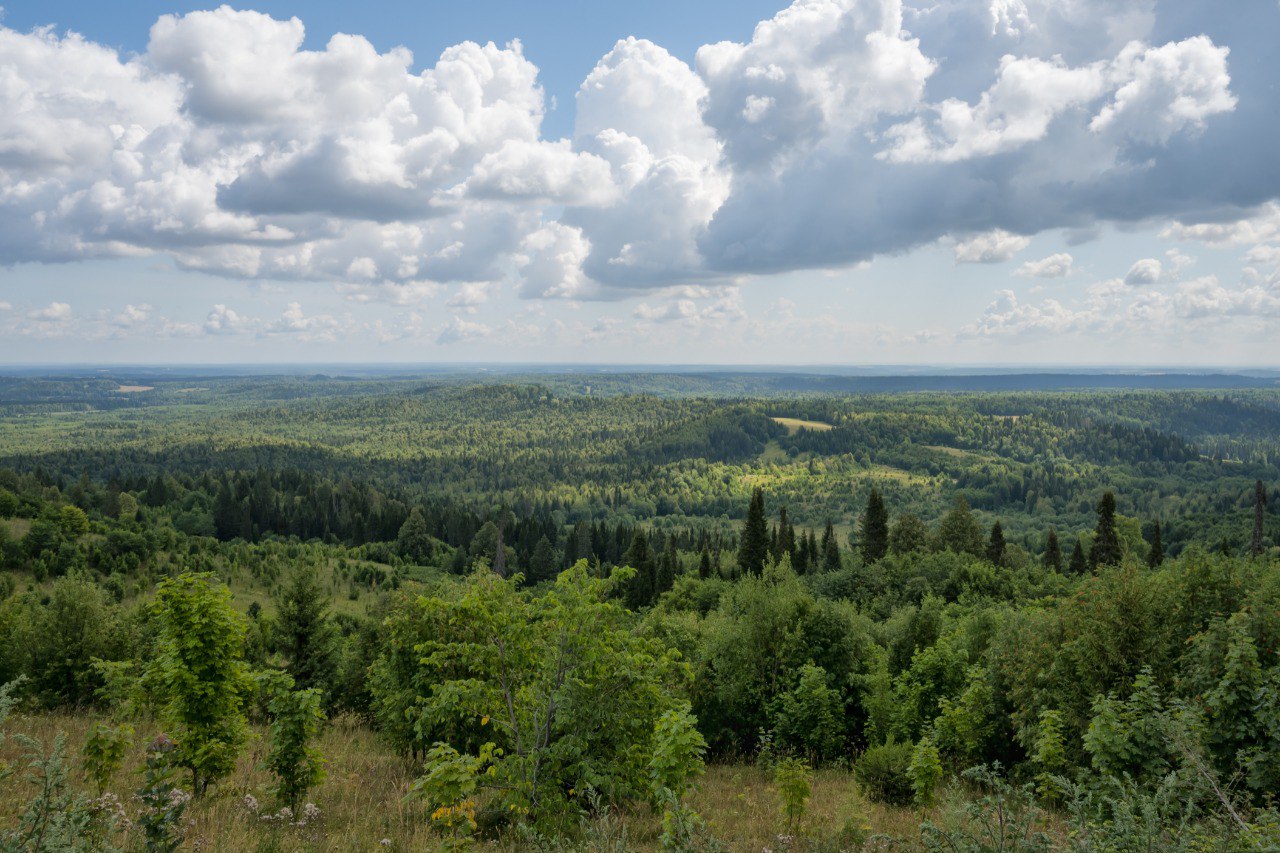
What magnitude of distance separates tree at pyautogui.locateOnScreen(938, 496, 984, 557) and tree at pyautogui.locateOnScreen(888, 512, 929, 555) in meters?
2.69

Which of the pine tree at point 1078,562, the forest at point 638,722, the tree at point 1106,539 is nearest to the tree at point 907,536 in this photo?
the pine tree at point 1078,562

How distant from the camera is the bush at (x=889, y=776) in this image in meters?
21.4

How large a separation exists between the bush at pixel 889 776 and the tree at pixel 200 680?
1861cm

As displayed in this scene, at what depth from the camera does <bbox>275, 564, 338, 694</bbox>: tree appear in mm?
34062

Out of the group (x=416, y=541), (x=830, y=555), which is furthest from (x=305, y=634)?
(x=416, y=541)

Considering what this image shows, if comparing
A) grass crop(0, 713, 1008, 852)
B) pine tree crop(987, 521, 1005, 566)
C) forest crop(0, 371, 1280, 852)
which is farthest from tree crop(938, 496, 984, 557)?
grass crop(0, 713, 1008, 852)

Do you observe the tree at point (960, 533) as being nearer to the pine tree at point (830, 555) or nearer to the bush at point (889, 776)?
the pine tree at point (830, 555)

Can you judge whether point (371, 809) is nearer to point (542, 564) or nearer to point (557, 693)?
point (557, 693)

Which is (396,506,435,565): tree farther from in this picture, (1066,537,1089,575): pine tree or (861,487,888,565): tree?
(1066,537,1089,575): pine tree

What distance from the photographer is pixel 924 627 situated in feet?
131

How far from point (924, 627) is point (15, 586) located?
84515 millimetres

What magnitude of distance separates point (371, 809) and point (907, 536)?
82792 millimetres

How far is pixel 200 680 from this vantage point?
48.2 feet

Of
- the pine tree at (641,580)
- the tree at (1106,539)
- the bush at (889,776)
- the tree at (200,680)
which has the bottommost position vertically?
the pine tree at (641,580)
